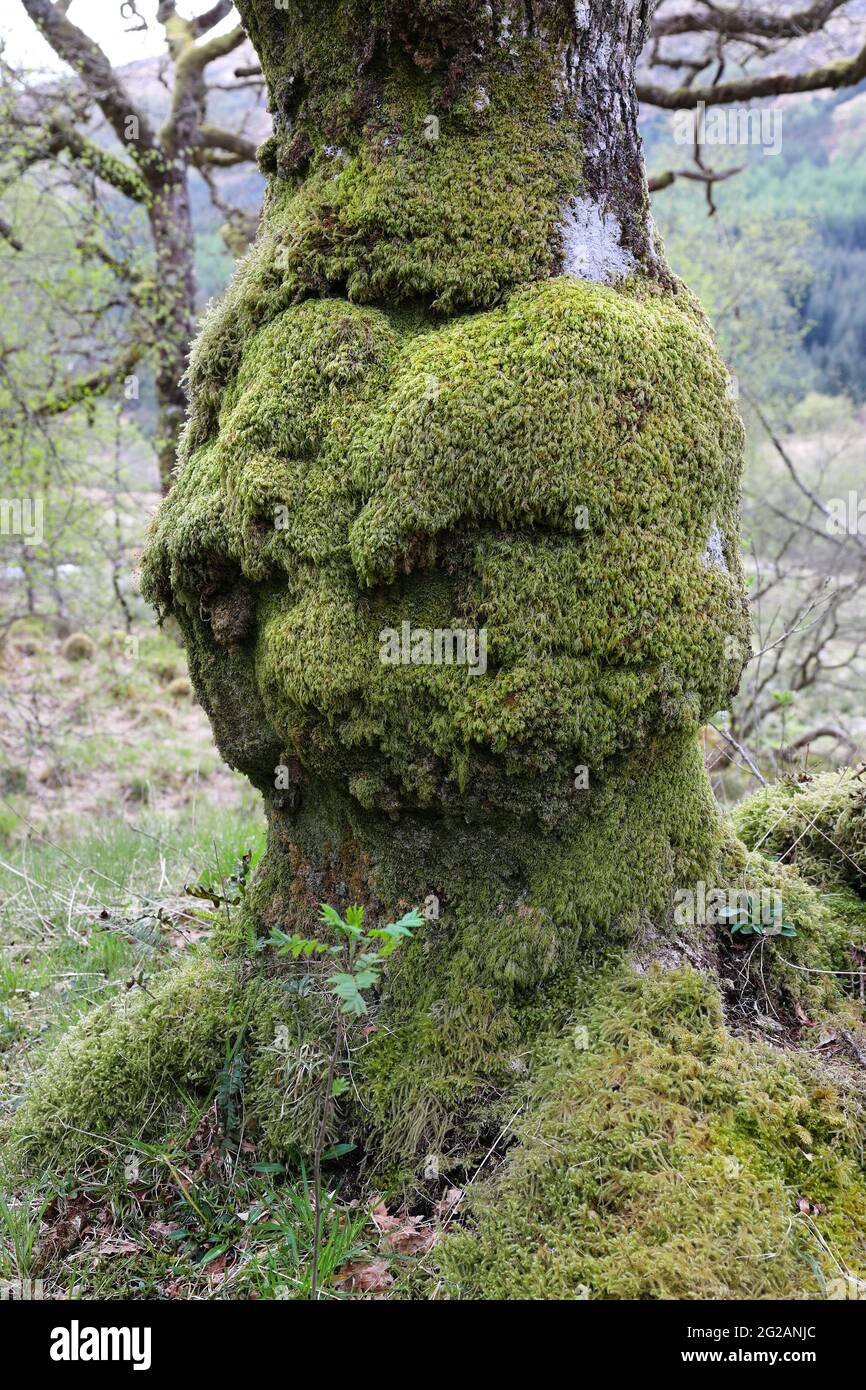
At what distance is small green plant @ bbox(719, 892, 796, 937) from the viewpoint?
8.66 feet

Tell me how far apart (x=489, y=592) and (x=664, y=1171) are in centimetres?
141

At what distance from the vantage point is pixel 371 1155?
2.44 metres

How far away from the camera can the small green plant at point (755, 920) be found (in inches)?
104

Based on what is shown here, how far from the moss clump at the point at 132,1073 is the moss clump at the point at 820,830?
1895 mm

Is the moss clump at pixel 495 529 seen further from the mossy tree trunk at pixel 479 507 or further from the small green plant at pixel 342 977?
the small green plant at pixel 342 977

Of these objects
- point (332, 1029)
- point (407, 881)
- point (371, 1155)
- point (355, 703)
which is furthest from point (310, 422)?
point (371, 1155)

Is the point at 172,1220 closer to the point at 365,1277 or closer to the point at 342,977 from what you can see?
the point at 365,1277

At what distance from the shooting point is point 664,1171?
79.5 inches

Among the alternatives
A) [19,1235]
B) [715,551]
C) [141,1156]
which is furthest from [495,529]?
[19,1235]

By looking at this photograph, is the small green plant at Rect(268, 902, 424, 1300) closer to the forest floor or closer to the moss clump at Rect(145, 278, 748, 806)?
the forest floor

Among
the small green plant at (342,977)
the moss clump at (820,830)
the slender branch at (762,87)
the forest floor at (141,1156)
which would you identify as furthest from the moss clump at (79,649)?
Answer: the small green plant at (342,977)
